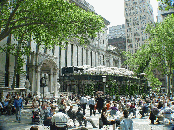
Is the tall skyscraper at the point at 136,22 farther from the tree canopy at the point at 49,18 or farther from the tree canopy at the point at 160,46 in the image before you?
the tree canopy at the point at 49,18

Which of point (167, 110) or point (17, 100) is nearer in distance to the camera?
point (167, 110)

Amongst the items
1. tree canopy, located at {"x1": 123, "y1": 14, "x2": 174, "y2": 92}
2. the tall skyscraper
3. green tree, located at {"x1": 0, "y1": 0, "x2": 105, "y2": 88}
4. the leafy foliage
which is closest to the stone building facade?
green tree, located at {"x1": 0, "y1": 0, "x2": 105, "y2": 88}

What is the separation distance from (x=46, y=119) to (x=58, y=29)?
10.6 m

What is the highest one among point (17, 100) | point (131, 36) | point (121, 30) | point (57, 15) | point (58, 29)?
point (121, 30)

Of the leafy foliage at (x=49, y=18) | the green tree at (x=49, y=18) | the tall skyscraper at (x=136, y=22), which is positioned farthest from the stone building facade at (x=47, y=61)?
the tall skyscraper at (x=136, y=22)

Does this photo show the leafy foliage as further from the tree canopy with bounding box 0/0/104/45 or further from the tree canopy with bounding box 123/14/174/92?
the tree canopy with bounding box 123/14/174/92

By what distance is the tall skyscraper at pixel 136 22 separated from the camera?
9731 centimetres

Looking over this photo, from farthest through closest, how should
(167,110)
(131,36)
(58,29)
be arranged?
1. (131,36)
2. (58,29)
3. (167,110)

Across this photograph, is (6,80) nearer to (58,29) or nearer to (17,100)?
(58,29)

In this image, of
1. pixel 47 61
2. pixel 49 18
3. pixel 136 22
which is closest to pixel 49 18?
pixel 49 18

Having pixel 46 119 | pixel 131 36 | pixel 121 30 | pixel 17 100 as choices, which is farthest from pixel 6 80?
pixel 121 30

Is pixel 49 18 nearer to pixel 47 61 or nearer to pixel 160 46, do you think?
pixel 47 61

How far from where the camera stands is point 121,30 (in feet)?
425

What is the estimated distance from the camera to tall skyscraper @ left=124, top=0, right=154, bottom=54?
97312mm
